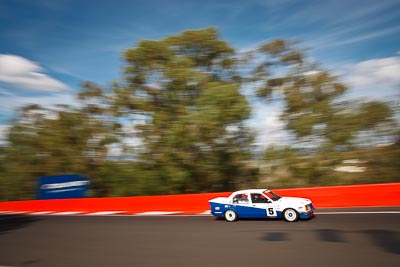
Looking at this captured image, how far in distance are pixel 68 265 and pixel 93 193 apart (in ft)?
53.1

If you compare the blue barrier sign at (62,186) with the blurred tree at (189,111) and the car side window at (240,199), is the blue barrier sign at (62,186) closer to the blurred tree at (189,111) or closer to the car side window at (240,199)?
the blurred tree at (189,111)

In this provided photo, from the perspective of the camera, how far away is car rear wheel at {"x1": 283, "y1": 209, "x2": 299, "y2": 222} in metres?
9.91

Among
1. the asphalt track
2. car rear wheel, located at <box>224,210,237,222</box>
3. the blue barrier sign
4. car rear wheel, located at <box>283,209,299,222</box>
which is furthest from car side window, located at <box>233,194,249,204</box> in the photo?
the blue barrier sign

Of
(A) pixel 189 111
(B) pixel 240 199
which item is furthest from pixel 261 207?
(A) pixel 189 111

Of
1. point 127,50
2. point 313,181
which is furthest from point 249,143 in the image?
point 127,50

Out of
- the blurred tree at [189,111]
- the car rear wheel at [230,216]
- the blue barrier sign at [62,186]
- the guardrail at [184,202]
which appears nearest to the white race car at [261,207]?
the car rear wheel at [230,216]

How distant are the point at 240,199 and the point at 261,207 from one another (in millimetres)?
828

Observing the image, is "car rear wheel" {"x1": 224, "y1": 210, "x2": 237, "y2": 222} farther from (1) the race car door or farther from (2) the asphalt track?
(1) the race car door

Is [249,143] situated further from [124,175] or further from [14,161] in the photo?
[14,161]

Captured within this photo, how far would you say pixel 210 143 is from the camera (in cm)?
1816

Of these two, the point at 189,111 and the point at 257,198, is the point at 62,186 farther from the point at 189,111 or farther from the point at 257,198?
the point at 257,198

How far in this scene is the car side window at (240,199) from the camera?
35.7ft

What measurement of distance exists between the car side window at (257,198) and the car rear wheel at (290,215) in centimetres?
80

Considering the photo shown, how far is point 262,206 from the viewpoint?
413 inches
